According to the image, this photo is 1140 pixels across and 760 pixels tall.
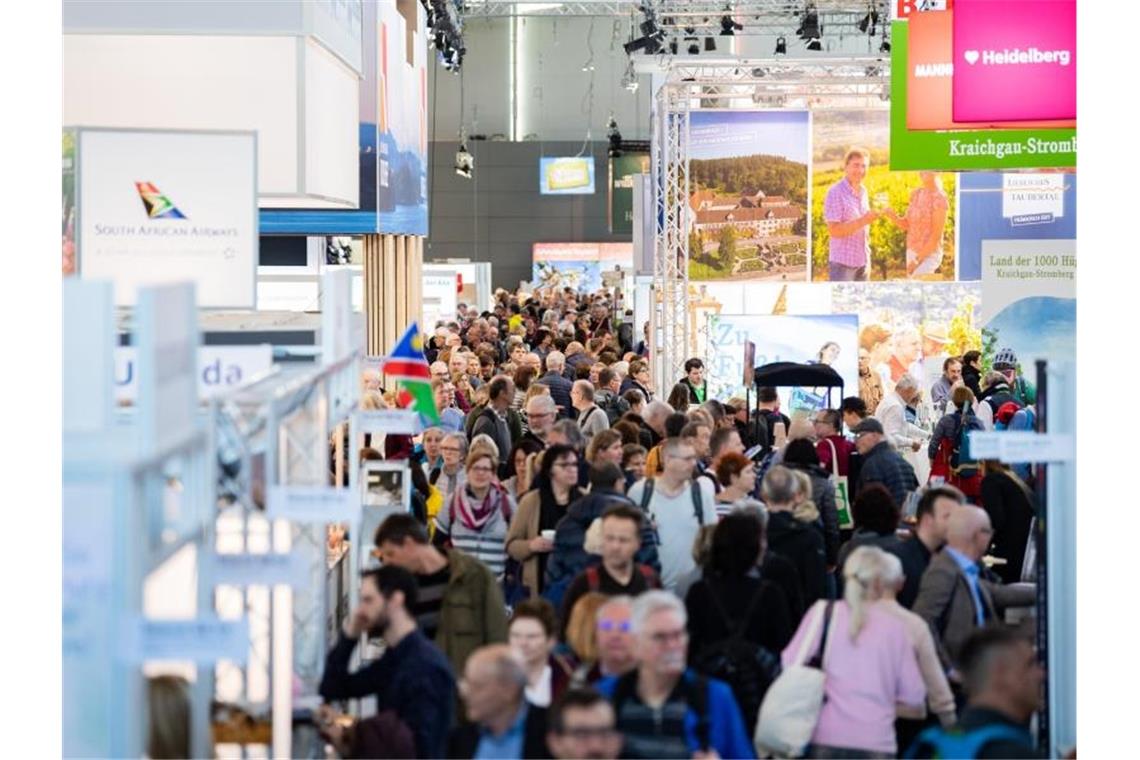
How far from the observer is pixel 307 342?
725cm

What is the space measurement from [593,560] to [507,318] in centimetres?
2254

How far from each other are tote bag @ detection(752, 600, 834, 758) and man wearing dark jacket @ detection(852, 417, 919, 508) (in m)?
4.17

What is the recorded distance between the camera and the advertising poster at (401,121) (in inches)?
602

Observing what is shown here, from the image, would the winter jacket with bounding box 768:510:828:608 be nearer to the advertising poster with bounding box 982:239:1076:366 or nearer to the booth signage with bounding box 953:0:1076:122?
the booth signage with bounding box 953:0:1076:122

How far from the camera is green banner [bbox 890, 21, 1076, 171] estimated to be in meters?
11.2

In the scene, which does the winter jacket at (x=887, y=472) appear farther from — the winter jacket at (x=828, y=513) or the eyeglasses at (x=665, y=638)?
the eyeglasses at (x=665, y=638)

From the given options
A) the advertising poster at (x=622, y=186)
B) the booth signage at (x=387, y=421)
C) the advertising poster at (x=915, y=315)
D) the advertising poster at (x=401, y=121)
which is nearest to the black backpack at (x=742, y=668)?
the booth signage at (x=387, y=421)

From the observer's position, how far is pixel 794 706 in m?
5.41

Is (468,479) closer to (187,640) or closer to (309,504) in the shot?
(309,504)

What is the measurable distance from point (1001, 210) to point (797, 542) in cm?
1297

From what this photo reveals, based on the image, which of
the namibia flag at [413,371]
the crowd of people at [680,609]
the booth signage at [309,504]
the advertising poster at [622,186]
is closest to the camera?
the crowd of people at [680,609]

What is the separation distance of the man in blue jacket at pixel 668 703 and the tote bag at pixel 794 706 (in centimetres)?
69
